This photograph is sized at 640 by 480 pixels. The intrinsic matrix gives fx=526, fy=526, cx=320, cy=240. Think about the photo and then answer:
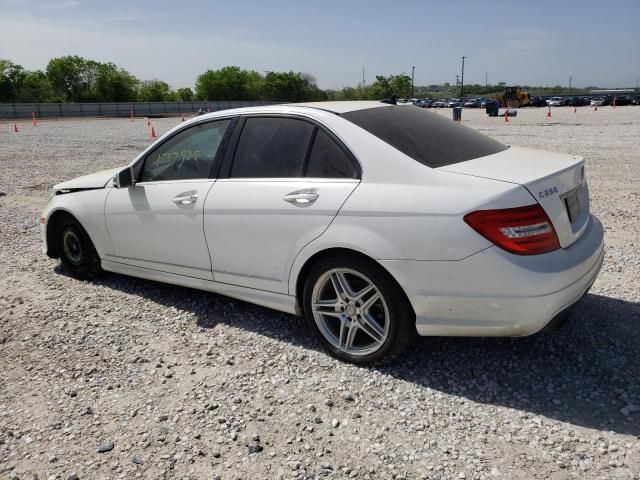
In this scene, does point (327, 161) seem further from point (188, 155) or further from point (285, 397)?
point (285, 397)

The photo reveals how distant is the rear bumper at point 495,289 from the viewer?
278 centimetres

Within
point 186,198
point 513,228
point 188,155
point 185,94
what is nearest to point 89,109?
point 185,94

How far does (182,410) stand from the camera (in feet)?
10.1

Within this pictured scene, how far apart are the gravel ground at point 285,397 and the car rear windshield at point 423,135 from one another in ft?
4.30

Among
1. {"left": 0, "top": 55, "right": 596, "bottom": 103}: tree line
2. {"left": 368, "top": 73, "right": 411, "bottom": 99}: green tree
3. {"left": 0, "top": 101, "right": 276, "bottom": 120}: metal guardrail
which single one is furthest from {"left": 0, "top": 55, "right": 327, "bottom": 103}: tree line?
{"left": 0, "top": 101, "right": 276, "bottom": 120}: metal guardrail

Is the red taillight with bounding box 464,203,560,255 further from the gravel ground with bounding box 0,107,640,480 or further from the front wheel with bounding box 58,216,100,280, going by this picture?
the front wheel with bounding box 58,216,100,280

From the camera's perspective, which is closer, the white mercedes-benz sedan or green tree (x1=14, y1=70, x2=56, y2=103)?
the white mercedes-benz sedan

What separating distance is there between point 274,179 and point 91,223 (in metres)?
2.21

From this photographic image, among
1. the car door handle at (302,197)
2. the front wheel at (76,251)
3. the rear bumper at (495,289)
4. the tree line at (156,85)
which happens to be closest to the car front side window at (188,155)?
the car door handle at (302,197)

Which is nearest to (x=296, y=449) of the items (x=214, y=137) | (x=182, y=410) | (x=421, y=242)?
(x=182, y=410)

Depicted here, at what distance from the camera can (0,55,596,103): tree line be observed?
91.4m

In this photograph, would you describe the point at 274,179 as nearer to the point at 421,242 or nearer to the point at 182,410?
the point at 421,242

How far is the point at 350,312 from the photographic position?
3377 millimetres

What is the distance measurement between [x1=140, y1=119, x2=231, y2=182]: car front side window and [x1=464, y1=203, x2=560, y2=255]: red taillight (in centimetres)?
208
